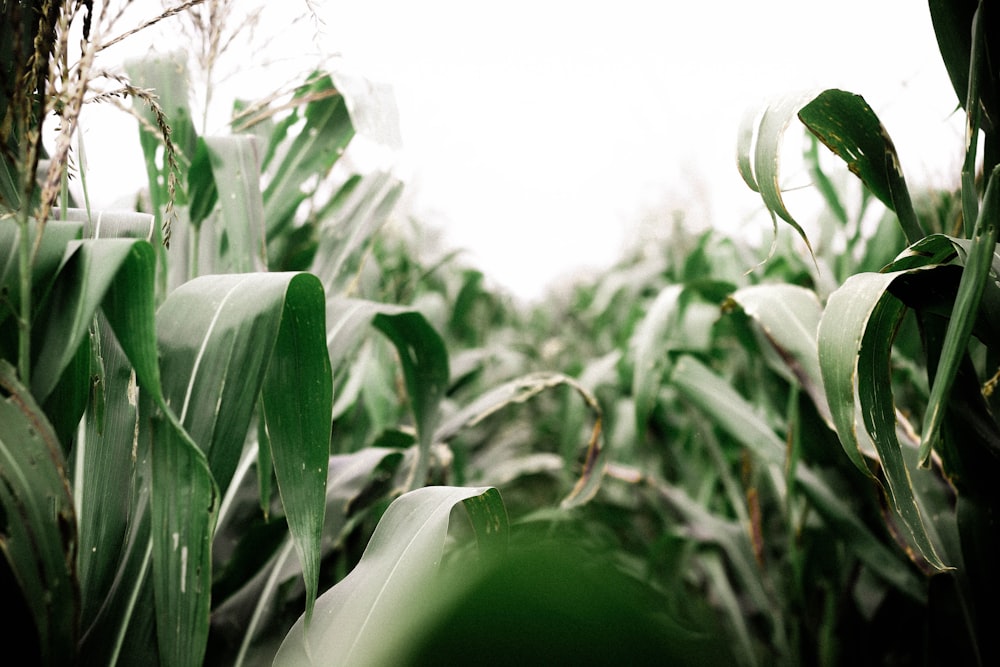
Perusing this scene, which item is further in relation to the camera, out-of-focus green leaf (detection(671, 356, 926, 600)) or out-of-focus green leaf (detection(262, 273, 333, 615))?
out-of-focus green leaf (detection(671, 356, 926, 600))

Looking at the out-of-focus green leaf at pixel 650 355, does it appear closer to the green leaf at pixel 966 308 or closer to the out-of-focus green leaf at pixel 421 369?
the out-of-focus green leaf at pixel 421 369

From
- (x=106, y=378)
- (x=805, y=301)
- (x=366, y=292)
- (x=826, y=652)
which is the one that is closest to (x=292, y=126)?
(x=366, y=292)

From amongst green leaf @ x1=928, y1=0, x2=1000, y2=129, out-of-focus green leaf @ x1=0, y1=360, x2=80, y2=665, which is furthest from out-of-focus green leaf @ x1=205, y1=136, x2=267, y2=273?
green leaf @ x1=928, y1=0, x2=1000, y2=129

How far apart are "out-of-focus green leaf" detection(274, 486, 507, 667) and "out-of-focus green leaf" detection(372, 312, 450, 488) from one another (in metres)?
0.23

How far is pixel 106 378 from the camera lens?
1.09ft

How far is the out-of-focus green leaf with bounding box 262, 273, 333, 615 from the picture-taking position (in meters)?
0.31

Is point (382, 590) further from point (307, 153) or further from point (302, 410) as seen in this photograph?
point (307, 153)

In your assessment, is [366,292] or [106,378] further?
[366,292]

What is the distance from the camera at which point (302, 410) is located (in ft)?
1.06

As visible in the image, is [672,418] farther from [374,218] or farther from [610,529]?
[374,218]

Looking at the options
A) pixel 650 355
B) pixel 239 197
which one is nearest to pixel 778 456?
pixel 650 355

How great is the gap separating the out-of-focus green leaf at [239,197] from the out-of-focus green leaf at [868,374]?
40 centimetres

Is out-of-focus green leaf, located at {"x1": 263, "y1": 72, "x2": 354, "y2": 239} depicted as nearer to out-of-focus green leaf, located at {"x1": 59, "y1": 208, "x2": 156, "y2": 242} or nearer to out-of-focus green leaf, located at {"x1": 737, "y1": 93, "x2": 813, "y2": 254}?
out-of-focus green leaf, located at {"x1": 59, "y1": 208, "x2": 156, "y2": 242}

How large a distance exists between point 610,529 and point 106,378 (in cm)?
100
